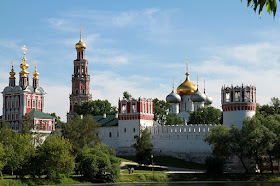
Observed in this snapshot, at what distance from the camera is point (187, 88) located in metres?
94.5

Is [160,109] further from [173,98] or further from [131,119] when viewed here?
[131,119]

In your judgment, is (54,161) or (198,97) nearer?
(54,161)

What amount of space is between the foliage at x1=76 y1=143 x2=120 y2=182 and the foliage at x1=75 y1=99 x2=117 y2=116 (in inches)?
1753

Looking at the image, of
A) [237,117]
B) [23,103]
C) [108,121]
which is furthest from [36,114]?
[237,117]

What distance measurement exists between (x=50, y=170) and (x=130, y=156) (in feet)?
77.2

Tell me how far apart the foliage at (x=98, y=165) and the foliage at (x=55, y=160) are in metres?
1.60

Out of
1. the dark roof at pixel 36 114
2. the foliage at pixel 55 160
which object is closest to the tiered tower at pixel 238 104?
the foliage at pixel 55 160

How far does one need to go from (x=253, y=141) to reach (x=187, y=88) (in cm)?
4598

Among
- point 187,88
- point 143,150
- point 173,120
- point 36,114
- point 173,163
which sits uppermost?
point 187,88

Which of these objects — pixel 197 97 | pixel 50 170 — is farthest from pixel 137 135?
pixel 197 97

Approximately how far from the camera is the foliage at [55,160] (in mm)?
44125

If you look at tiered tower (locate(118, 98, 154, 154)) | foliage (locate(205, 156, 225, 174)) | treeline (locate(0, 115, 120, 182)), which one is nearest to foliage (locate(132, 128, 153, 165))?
tiered tower (locate(118, 98, 154, 154))

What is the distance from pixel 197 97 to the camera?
92438mm

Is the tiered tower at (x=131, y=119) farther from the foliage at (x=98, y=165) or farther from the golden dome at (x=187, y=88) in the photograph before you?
the golden dome at (x=187, y=88)
